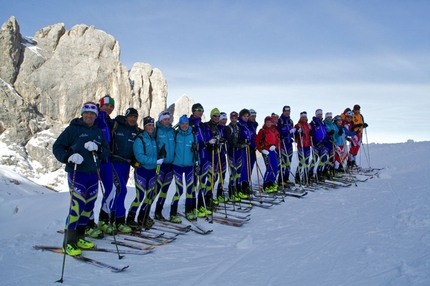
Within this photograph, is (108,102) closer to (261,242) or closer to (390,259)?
(261,242)

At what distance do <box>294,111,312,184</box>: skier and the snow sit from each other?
12.0 feet

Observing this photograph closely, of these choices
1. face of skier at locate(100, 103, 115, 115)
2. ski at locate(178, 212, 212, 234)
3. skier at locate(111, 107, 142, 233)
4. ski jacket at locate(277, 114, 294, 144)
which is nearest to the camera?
skier at locate(111, 107, 142, 233)

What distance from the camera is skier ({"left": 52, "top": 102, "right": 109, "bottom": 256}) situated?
190 inches

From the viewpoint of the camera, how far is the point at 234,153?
9148mm

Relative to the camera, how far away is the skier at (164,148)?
672cm

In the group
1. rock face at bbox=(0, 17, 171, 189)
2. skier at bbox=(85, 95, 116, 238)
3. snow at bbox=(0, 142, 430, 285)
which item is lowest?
snow at bbox=(0, 142, 430, 285)

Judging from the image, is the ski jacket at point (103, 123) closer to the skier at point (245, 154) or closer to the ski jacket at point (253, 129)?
the skier at point (245, 154)

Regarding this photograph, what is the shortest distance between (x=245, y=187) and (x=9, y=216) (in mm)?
7738

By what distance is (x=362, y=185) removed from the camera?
35.6ft

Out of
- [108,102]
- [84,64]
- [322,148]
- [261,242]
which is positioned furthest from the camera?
[84,64]

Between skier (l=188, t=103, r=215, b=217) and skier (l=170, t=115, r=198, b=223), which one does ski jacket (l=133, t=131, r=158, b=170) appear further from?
skier (l=188, t=103, r=215, b=217)

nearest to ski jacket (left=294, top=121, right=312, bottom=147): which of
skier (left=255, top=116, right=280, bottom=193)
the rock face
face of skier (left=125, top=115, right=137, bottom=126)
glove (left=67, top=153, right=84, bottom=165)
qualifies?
skier (left=255, top=116, right=280, bottom=193)

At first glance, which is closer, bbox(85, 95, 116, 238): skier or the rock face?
bbox(85, 95, 116, 238): skier

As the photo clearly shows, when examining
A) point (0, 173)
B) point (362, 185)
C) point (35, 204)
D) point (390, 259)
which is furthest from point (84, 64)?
point (390, 259)
